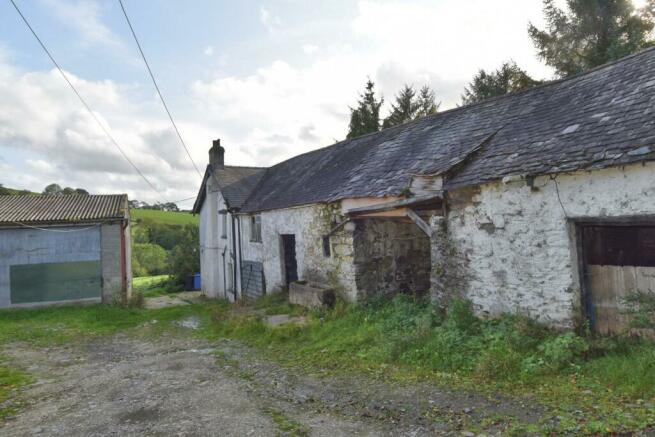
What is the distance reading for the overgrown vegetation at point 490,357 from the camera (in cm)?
417

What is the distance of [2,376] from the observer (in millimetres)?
7629

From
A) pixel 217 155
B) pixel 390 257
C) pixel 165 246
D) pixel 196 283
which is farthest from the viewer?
pixel 165 246

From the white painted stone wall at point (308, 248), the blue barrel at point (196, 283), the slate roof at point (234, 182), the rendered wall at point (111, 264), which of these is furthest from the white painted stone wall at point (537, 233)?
the blue barrel at point (196, 283)

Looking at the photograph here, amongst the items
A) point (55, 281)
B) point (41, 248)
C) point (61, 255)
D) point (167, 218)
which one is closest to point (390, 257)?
point (61, 255)

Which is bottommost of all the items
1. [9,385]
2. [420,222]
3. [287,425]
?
[9,385]

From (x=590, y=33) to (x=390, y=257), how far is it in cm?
1946

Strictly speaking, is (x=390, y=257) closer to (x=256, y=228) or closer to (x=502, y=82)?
(x=256, y=228)

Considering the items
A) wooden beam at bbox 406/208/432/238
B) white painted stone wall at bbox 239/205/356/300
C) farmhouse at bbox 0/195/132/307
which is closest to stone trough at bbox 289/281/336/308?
white painted stone wall at bbox 239/205/356/300

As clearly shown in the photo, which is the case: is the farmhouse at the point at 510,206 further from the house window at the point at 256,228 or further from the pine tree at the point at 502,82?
→ the pine tree at the point at 502,82

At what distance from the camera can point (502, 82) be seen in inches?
958

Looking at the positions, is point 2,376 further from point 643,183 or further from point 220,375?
point 643,183

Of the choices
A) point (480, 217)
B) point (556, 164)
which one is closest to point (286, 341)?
point (480, 217)

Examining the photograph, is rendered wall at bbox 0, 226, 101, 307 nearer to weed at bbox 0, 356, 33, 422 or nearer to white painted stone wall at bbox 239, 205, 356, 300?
white painted stone wall at bbox 239, 205, 356, 300

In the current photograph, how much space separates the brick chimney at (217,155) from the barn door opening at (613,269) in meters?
17.7
